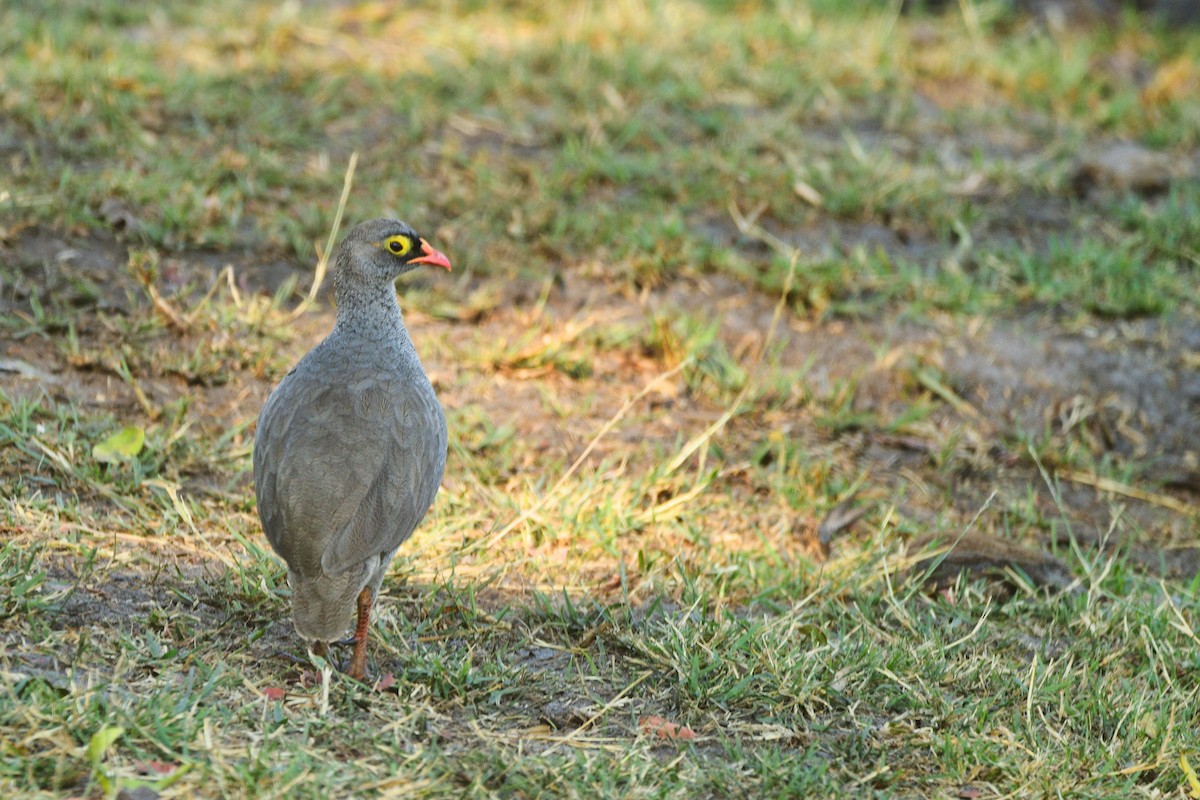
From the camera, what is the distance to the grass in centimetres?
402

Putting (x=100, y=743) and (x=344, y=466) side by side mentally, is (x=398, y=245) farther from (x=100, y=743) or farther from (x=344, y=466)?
(x=100, y=743)

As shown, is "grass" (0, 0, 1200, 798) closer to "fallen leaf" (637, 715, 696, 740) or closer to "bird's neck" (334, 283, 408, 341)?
"fallen leaf" (637, 715, 696, 740)

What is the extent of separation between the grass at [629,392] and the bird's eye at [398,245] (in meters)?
0.99

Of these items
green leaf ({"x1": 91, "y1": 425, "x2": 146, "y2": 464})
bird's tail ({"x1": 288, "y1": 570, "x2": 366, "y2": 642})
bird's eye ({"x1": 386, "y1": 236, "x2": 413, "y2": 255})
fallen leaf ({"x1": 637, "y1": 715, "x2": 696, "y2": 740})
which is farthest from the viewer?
green leaf ({"x1": 91, "y1": 425, "x2": 146, "y2": 464})

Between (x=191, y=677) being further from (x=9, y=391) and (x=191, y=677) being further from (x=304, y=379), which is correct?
(x=9, y=391)

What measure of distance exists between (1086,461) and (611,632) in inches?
102

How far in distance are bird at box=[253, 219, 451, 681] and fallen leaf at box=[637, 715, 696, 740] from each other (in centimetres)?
81

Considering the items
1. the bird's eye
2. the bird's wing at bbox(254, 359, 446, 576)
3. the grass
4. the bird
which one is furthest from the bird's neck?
the grass

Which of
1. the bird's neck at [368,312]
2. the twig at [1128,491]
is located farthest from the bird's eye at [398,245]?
the twig at [1128,491]

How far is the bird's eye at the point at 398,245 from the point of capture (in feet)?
15.7

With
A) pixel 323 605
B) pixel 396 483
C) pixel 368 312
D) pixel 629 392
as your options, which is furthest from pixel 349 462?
pixel 629 392

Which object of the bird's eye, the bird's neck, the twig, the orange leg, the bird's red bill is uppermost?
the bird's eye

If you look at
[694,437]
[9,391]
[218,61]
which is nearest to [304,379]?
[9,391]

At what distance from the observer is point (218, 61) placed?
8.03 m
